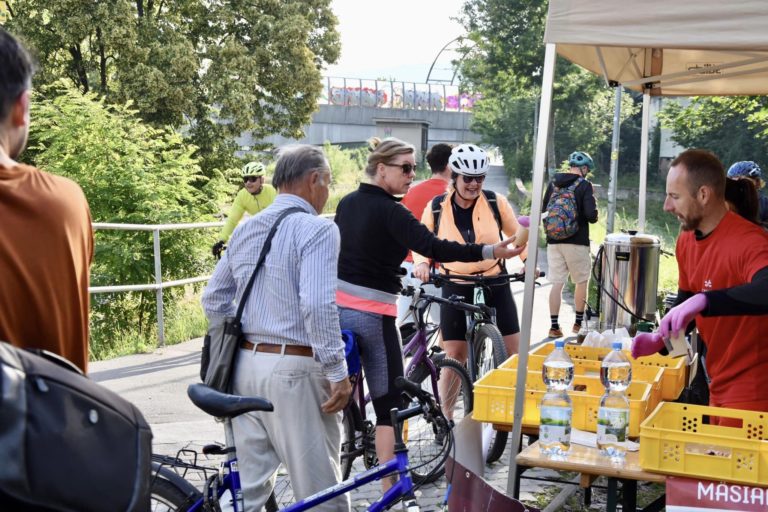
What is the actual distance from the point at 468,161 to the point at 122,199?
31.9ft

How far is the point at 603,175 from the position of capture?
2421 inches

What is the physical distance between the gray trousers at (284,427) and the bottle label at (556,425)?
0.85 m

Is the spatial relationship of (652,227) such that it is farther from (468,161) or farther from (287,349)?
(287,349)

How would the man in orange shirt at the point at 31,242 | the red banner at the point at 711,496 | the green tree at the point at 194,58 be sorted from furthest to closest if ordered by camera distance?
the green tree at the point at 194,58 < the red banner at the point at 711,496 < the man in orange shirt at the point at 31,242

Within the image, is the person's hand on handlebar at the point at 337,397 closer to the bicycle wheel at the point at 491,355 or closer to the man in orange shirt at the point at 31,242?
the man in orange shirt at the point at 31,242

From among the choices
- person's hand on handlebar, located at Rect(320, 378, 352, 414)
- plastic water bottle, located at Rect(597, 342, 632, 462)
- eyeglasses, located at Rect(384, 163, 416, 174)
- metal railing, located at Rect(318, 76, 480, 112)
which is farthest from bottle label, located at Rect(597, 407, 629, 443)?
metal railing, located at Rect(318, 76, 480, 112)

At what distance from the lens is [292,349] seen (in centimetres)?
415

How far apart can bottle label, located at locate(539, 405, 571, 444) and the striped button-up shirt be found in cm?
84

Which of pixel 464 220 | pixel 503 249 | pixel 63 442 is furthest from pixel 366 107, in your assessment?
pixel 63 442

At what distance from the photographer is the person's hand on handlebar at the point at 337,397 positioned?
412 centimetres

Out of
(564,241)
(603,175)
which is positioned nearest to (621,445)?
(564,241)

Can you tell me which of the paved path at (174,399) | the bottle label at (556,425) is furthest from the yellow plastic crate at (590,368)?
the paved path at (174,399)

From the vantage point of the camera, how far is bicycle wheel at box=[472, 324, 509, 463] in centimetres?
670

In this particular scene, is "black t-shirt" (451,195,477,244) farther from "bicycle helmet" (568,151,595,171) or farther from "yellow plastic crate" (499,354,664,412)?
"bicycle helmet" (568,151,595,171)
